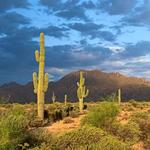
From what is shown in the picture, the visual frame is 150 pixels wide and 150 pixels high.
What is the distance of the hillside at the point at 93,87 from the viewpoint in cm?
10119

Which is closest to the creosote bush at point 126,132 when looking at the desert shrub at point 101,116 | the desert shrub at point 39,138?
the desert shrub at point 101,116

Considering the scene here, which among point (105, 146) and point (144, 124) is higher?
point (144, 124)

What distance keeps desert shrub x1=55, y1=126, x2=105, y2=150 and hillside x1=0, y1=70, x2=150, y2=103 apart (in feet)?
275

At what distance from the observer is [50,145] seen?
37.3 ft

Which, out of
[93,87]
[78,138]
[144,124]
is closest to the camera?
[78,138]

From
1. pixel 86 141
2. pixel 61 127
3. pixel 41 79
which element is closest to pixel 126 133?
pixel 86 141

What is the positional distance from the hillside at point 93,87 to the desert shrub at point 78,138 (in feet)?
275

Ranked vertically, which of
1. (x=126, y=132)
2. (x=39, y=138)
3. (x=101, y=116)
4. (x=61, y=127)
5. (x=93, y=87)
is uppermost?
(x=93, y=87)

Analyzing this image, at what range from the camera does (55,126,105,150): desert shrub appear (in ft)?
38.0

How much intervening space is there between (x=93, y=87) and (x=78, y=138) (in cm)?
9499

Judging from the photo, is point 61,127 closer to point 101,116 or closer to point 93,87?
point 101,116

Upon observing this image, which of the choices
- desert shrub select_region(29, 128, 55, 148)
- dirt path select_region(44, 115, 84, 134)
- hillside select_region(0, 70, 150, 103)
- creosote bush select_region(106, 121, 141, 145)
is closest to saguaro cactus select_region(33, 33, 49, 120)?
dirt path select_region(44, 115, 84, 134)

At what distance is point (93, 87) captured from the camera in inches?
4205

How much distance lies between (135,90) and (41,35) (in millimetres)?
76643
